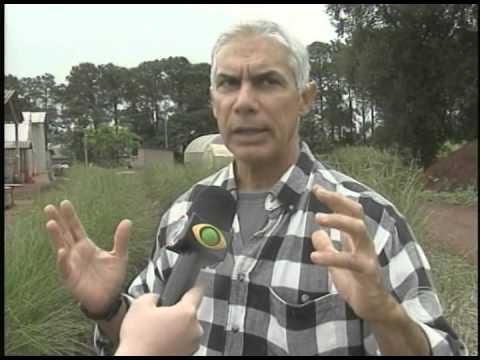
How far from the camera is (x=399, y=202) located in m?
3.79

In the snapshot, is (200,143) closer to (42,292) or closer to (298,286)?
(42,292)

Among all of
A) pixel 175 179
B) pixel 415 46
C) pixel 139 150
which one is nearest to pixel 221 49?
pixel 175 179

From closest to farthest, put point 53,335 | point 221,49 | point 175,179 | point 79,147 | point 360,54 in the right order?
point 221,49 → point 53,335 → point 175,179 → point 360,54 → point 79,147

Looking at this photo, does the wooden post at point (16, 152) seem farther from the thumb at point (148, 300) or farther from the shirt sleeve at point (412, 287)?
the thumb at point (148, 300)

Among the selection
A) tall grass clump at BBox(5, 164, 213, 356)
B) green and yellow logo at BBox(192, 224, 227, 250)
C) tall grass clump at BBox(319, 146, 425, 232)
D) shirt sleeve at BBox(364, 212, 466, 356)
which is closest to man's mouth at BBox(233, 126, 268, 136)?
shirt sleeve at BBox(364, 212, 466, 356)

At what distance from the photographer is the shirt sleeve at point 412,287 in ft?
3.36

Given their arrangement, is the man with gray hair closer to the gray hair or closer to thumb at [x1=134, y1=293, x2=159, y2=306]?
the gray hair

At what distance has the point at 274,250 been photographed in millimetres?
1195

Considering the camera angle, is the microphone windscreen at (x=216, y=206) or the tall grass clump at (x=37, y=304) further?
the tall grass clump at (x=37, y=304)

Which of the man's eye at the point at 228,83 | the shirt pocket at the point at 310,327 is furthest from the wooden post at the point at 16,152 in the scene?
the shirt pocket at the point at 310,327

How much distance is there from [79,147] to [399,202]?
1399 centimetres

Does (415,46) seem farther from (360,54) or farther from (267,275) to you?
(267,275)

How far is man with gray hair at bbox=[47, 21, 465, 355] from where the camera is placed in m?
1.08

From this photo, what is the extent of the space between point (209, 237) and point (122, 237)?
0.89 ft
